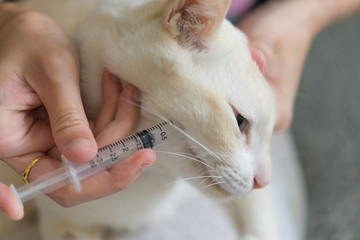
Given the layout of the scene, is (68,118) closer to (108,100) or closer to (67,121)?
(67,121)

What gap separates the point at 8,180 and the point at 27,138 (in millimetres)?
64

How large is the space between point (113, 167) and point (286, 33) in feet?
2.01

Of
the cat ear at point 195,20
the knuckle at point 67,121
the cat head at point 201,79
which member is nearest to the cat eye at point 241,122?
the cat head at point 201,79

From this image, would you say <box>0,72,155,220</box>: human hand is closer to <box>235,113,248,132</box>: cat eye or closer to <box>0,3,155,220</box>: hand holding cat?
<box>0,3,155,220</box>: hand holding cat

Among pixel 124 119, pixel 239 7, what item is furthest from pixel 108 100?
pixel 239 7

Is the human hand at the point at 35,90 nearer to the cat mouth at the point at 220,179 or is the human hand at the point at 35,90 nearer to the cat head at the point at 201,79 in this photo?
the cat head at the point at 201,79

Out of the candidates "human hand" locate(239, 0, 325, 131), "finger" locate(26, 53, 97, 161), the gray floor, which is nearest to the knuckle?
"finger" locate(26, 53, 97, 161)

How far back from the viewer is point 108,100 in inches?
22.3

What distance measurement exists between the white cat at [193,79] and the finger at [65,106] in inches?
2.7

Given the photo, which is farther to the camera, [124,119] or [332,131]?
[332,131]

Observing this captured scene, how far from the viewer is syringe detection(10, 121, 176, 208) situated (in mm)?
463

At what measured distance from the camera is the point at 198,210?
838 millimetres

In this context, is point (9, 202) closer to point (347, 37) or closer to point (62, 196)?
point (62, 196)

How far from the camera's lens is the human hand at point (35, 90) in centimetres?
48
